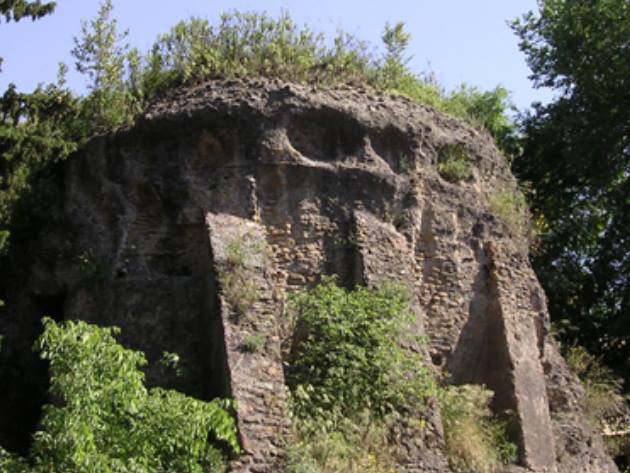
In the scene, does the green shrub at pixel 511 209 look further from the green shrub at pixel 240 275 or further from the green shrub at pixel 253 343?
the green shrub at pixel 253 343

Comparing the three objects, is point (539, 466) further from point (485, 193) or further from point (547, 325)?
point (485, 193)

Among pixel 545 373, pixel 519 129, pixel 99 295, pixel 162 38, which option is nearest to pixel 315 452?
pixel 99 295

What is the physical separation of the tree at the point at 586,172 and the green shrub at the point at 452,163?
5176 mm

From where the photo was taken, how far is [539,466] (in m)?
13.2

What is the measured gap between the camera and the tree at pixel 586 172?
19906 mm

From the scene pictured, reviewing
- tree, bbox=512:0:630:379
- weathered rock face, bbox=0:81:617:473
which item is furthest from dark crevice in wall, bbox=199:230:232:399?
tree, bbox=512:0:630:379

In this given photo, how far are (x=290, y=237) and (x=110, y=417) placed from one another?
4.19 metres

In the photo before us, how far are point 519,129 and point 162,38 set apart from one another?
903cm

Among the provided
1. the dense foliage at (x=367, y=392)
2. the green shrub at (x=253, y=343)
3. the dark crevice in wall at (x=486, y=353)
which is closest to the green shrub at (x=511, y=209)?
the dark crevice in wall at (x=486, y=353)

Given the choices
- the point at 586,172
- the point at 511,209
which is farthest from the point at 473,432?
the point at 586,172

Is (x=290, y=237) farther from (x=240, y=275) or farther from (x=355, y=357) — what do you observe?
(x=355, y=357)

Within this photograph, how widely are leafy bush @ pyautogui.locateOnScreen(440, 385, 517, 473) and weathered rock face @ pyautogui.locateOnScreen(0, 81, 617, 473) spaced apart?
0.25 m

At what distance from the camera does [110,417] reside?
9.59 meters

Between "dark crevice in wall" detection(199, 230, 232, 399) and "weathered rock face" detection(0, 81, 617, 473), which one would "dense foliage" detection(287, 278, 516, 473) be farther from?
"dark crevice in wall" detection(199, 230, 232, 399)
